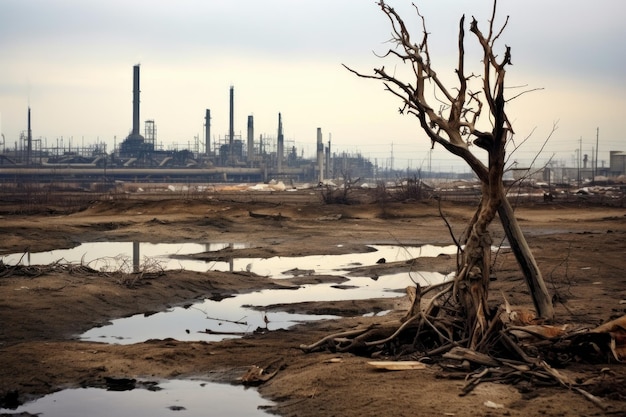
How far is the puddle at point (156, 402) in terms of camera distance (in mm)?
9047

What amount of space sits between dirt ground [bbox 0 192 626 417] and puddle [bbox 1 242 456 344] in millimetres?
613

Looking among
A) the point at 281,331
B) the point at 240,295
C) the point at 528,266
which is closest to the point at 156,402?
the point at 281,331

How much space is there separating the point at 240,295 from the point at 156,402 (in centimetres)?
858

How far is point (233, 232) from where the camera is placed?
34438 millimetres

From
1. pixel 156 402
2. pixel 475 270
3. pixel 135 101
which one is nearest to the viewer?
pixel 156 402

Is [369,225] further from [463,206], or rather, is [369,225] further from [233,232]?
[463,206]

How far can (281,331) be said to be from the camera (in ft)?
43.5

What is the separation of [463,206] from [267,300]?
102 feet

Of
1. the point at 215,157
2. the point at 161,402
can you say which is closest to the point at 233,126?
the point at 215,157

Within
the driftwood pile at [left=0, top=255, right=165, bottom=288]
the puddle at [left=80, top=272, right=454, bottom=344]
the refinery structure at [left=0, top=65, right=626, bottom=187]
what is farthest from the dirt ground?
the refinery structure at [left=0, top=65, right=626, bottom=187]

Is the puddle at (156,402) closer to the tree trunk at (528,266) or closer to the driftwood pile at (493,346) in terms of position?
the driftwood pile at (493,346)

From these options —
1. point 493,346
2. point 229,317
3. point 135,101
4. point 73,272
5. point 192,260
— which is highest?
point 135,101

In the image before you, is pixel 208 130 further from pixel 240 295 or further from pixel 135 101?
pixel 240 295

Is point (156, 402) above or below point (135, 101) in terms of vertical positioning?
below
